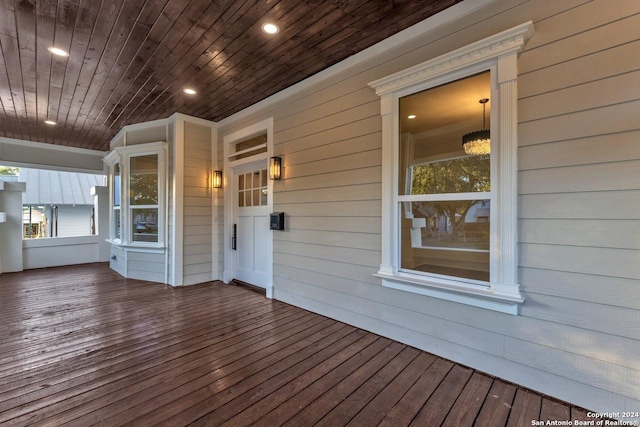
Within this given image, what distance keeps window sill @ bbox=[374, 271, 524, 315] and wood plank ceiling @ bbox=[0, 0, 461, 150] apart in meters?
2.27

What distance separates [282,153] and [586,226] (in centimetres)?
312

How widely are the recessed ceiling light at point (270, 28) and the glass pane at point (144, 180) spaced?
11.6 feet

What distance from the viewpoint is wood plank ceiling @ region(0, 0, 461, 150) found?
2.23 meters

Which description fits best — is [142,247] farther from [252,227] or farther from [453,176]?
[453,176]

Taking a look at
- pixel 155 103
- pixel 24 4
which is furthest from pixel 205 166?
pixel 24 4

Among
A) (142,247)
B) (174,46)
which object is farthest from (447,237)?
(142,247)

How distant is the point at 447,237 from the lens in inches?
95.8

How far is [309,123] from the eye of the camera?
11.1 ft

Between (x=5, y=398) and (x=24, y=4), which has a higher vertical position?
(x=24, y=4)

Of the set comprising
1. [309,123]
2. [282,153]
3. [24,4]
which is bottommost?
[282,153]

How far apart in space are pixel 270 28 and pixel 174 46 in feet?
3.41

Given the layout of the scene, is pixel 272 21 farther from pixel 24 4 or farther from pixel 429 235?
pixel 429 235

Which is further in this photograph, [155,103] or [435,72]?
[155,103]

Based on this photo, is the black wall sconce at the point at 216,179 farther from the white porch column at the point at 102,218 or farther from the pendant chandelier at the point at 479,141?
the white porch column at the point at 102,218
